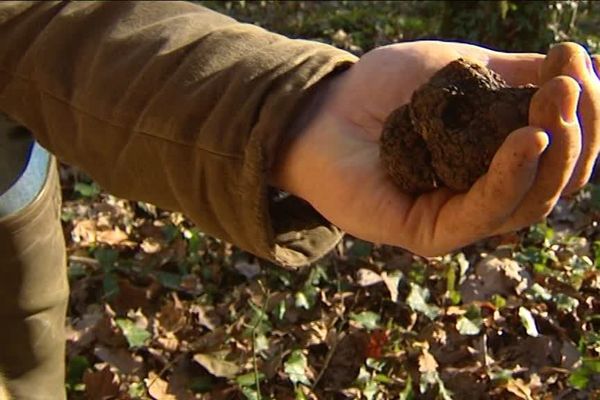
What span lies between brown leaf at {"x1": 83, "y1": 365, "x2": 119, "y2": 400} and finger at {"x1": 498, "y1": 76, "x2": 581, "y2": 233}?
1897 mm

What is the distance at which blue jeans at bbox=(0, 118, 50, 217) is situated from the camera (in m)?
2.48

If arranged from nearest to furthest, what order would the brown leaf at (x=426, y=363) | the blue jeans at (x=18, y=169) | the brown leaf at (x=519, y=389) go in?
the blue jeans at (x=18, y=169) < the brown leaf at (x=519, y=389) < the brown leaf at (x=426, y=363)

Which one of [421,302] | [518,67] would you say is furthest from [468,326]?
[518,67]

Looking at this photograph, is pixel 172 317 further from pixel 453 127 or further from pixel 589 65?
pixel 589 65

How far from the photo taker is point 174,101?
2006mm

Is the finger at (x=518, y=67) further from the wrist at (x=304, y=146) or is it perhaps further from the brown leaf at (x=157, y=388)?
the brown leaf at (x=157, y=388)

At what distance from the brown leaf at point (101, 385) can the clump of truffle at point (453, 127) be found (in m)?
1.66

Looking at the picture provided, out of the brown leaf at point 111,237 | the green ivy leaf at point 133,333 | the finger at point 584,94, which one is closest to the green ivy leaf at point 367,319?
the green ivy leaf at point 133,333

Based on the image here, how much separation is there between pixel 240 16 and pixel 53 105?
440 cm

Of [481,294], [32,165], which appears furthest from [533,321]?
[32,165]

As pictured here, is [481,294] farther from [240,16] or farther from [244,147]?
[240,16]

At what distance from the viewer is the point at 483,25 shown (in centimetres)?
499

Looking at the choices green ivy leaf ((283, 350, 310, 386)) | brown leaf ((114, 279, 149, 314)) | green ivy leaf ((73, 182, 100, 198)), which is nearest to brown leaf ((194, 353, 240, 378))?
green ivy leaf ((283, 350, 310, 386))

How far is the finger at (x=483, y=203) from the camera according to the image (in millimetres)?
1414
